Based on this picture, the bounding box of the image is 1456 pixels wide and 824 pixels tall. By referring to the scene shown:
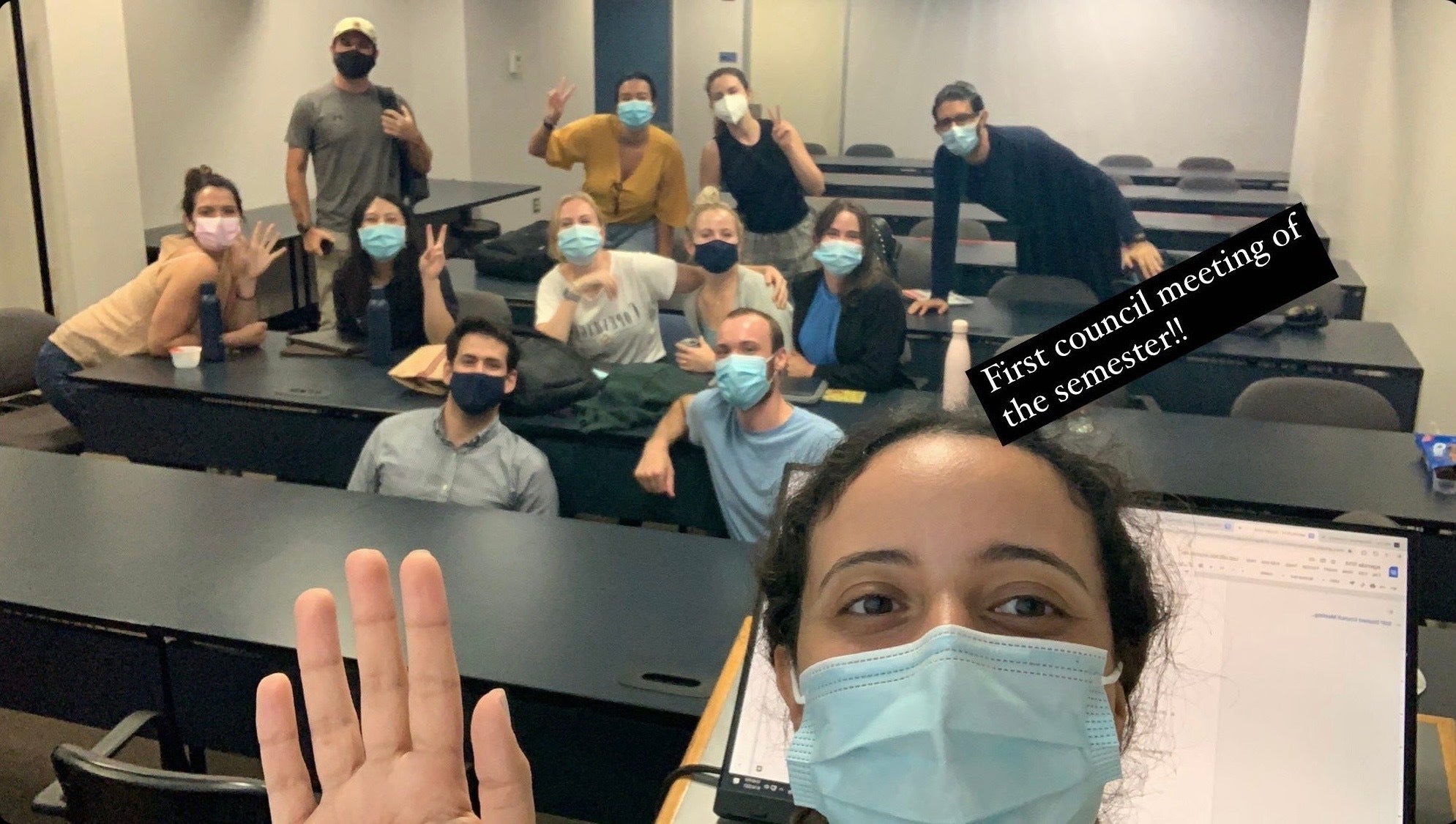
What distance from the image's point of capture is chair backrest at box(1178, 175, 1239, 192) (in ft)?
17.6

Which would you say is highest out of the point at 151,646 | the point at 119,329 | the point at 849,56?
the point at 849,56

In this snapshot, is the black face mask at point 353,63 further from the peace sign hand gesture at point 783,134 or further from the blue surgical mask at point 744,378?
the blue surgical mask at point 744,378

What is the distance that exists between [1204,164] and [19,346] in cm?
507

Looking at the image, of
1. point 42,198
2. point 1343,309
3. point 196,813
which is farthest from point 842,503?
point 42,198

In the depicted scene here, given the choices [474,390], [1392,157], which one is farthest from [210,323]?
[1392,157]

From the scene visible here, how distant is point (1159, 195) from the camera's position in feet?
17.3

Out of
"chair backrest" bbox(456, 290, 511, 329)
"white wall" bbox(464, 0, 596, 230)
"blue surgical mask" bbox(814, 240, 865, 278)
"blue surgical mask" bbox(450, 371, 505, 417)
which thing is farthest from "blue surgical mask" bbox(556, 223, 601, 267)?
"white wall" bbox(464, 0, 596, 230)

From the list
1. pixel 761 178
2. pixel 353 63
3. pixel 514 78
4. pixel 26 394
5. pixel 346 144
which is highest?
pixel 514 78

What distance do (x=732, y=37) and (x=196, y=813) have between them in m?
5.30

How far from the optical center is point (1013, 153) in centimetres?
407

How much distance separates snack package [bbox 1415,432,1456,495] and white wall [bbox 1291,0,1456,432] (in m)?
1.19

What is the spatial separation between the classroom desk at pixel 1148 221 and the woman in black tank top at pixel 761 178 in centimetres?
10

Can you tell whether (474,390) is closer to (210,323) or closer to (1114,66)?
(210,323)

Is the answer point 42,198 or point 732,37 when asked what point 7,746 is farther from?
point 732,37
